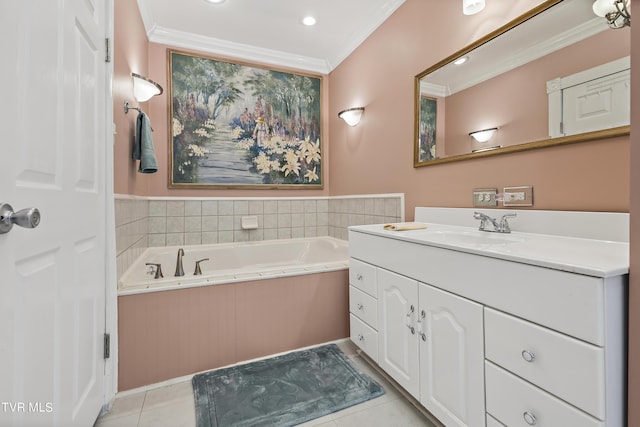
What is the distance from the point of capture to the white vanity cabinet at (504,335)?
2.30ft

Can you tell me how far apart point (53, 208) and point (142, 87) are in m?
1.40

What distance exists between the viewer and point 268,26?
247cm

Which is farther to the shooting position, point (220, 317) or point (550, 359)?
point (220, 317)

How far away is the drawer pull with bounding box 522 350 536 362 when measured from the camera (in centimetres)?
82

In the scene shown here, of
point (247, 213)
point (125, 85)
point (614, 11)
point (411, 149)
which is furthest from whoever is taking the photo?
point (247, 213)

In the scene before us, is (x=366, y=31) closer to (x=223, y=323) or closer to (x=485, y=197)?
(x=485, y=197)

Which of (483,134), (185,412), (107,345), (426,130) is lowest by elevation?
(185,412)

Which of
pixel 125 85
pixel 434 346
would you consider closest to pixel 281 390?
pixel 434 346

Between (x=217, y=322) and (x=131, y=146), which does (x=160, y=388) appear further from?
(x=131, y=146)

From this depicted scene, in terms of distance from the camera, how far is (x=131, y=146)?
1.90 m

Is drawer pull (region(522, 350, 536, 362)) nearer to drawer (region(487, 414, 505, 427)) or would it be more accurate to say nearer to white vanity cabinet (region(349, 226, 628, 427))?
white vanity cabinet (region(349, 226, 628, 427))

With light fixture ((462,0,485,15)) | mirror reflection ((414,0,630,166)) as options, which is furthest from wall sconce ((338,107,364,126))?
light fixture ((462,0,485,15))

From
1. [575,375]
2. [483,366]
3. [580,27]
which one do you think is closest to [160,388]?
[483,366]

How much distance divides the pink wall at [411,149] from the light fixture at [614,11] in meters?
0.28
